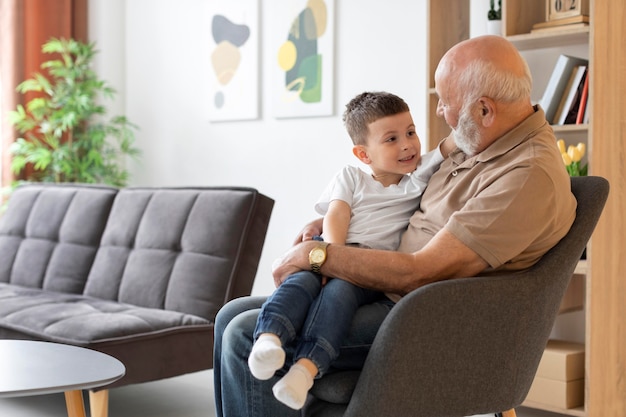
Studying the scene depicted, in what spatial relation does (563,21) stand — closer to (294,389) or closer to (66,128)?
(294,389)

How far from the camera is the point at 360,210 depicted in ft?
7.41

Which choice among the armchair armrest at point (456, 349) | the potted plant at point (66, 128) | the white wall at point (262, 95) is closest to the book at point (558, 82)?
the white wall at point (262, 95)

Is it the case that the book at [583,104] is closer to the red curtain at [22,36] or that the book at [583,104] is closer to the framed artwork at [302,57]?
the framed artwork at [302,57]

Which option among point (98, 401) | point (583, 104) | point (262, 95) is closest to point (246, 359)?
point (98, 401)

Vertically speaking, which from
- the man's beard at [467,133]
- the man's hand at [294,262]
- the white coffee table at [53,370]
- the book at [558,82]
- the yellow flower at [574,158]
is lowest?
the white coffee table at [53,370]

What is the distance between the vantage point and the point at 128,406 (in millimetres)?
3465

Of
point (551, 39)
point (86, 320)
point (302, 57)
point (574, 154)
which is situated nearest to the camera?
point (86, 320)

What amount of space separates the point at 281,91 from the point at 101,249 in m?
1.39

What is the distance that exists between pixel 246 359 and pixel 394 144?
67 centimetres

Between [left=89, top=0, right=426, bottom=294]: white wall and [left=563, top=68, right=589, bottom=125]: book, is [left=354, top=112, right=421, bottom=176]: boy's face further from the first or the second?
[left=89, top=0, right=426, bottom=294]: white wall

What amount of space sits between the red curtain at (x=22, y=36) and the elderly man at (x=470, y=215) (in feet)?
11.5

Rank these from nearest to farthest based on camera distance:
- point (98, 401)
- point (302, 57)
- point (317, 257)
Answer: point (317, 257)
point (98, 401)
point (302, 57)

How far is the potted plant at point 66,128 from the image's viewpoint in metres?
5.05

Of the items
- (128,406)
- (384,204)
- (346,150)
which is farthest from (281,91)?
(384,204)
